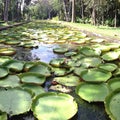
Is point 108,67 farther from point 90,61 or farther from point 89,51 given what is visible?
Answer: point 89,51

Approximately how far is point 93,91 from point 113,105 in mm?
475

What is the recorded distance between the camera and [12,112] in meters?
2.42

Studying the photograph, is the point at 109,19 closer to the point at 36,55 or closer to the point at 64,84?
the point at 36,55

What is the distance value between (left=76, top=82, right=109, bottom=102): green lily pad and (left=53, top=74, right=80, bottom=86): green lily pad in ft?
1.02

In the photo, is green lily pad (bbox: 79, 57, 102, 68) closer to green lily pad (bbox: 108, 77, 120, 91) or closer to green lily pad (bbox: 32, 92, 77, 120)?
green lily pad (bbox: 108, 77, 120, 91)

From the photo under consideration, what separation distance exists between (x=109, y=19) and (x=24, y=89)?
29.2 m

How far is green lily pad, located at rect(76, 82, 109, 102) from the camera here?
9.30 feet

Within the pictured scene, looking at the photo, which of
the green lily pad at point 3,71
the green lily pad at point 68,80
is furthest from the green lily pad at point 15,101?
the green lily pad at point 68,80

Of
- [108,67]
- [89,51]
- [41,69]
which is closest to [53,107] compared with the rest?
[41,69]

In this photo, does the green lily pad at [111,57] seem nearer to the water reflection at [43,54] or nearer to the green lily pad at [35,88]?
the water reflection at [43,54]

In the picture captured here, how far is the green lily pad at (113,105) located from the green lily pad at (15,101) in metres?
0.86

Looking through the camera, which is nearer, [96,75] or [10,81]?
[10,81]

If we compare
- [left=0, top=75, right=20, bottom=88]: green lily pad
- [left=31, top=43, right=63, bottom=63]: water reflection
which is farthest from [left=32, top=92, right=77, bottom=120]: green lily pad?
[left=31, top=43, right=63, bottom=63]: water reflection

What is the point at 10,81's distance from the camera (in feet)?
11.1
